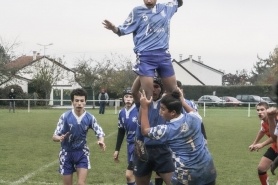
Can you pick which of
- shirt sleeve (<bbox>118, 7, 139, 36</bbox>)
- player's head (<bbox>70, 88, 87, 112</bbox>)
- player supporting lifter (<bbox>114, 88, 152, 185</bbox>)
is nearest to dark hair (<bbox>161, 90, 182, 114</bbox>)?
shirt sleeve (<bbox>118, 7, 139, 36</bbox>)

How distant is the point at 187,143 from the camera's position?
221 inches

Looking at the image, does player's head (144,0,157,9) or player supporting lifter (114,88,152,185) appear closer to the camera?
player's head (144,0,157,9)

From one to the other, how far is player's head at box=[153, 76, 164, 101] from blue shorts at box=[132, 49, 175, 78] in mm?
212

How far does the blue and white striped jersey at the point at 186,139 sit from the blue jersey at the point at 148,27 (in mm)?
1069

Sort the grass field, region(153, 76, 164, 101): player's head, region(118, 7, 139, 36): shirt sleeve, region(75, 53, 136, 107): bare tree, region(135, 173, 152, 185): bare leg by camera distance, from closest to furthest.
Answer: region(118, 7, 139, 36): shirt sleeve
region(153, 76, 164, 101): player's head
region(135, 173, 152, 185): bare leg
the grass field
region(75, 53, 136, 107): bare tree

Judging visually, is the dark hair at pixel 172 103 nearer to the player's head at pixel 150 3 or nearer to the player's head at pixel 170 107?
the player's head at pixel 170 107

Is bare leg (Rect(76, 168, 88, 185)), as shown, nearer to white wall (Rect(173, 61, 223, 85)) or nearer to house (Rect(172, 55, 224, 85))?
house (Rect(172, 55, 224, 85))

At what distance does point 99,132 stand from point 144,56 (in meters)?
2.09

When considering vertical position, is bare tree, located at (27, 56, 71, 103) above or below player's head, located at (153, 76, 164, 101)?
above

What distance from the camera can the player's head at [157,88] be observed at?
6523 millimetres

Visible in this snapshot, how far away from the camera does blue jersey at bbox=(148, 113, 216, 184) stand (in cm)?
559

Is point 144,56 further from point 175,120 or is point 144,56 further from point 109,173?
point 109,173

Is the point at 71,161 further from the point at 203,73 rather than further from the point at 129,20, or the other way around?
the point at 203,73

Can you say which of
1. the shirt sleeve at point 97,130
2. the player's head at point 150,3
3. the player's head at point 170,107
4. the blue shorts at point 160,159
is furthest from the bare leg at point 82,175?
the player's head at point 150,3
